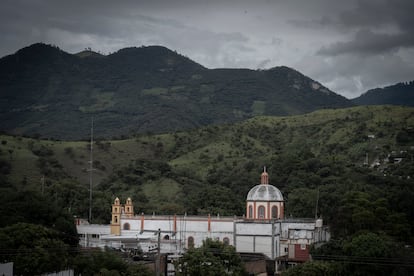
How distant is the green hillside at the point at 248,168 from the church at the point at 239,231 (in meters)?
6.35


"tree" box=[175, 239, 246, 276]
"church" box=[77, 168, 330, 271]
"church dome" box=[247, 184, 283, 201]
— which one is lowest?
"tree" box=[175, 239, 246, 276]

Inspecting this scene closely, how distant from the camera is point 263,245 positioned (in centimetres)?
7112

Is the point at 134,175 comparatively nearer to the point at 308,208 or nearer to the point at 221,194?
the point at 221,194

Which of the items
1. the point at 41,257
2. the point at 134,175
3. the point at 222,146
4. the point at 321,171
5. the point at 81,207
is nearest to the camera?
the point at 41,257

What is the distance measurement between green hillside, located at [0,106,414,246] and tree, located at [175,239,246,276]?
67.9ft

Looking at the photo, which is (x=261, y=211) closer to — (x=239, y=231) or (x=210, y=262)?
(x=239, y=231)

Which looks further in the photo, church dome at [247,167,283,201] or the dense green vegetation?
the dense green vegetation

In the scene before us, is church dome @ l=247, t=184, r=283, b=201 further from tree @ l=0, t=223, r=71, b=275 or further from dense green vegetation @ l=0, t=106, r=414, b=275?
tree @ l=0, t=223, r=71, b=275

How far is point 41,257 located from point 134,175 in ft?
196

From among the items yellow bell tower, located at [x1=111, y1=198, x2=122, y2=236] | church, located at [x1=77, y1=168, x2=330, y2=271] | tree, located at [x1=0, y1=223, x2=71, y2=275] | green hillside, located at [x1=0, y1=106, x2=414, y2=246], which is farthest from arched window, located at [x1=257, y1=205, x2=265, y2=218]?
tree, located at [x1=0, y1=223, x2=71, y2=275]

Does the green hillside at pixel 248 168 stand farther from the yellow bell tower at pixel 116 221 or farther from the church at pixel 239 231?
the yellow bell tower at pixel 116 221

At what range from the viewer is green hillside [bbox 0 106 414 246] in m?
85.0

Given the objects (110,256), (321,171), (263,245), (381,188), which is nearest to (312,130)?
(321,171)

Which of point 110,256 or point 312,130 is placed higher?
point 312,130
